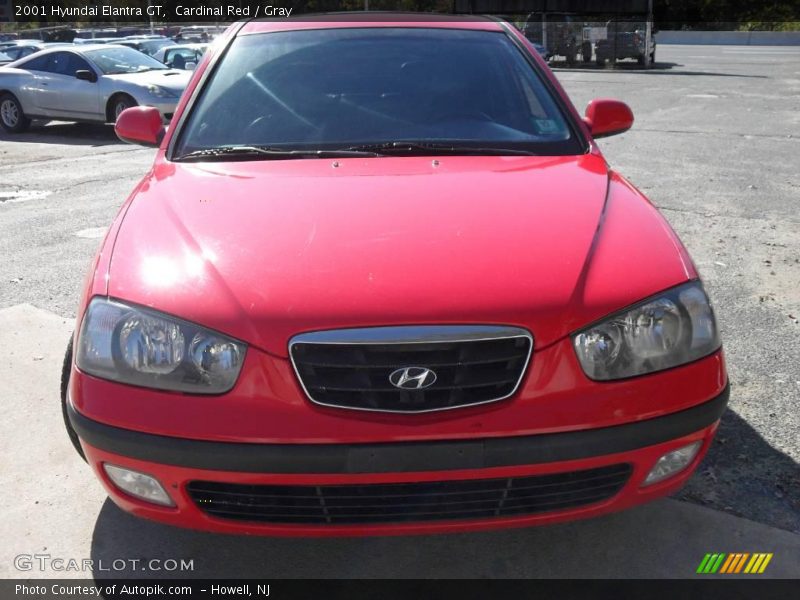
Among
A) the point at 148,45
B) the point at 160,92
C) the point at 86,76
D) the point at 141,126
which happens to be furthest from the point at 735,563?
the point at 148,45

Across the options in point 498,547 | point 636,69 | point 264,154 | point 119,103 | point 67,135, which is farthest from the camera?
point 636,69

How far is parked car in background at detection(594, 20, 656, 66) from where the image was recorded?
27.6m

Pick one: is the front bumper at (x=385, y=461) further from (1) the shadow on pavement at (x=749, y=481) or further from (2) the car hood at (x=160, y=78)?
A: (2) the car hood at (x=160, y=78)

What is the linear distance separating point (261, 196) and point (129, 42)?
66.4ft

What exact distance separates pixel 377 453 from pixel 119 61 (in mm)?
13010

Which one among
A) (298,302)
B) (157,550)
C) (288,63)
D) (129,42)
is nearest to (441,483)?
(298,302)

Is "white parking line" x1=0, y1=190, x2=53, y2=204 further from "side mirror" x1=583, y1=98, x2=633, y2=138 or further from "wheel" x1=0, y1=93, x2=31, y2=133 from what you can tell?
"wheel" x1=0, y1=93, x2=31, y2=133

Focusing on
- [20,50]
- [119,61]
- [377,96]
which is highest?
[377,96]

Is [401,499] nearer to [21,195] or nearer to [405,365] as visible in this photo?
[405,365]

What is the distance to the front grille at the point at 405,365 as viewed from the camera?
212 centimetres

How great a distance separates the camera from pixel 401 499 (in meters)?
2.20

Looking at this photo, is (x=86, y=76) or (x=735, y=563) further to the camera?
(x=86, y=76)

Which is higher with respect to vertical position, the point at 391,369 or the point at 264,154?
the point at 264,154

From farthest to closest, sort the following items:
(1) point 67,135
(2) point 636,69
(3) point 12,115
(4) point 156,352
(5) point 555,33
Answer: (5) point 555,33 → (2) point 636,69 → (3) point 12,115 → (1) point 67,135 → (4) point 156,352
